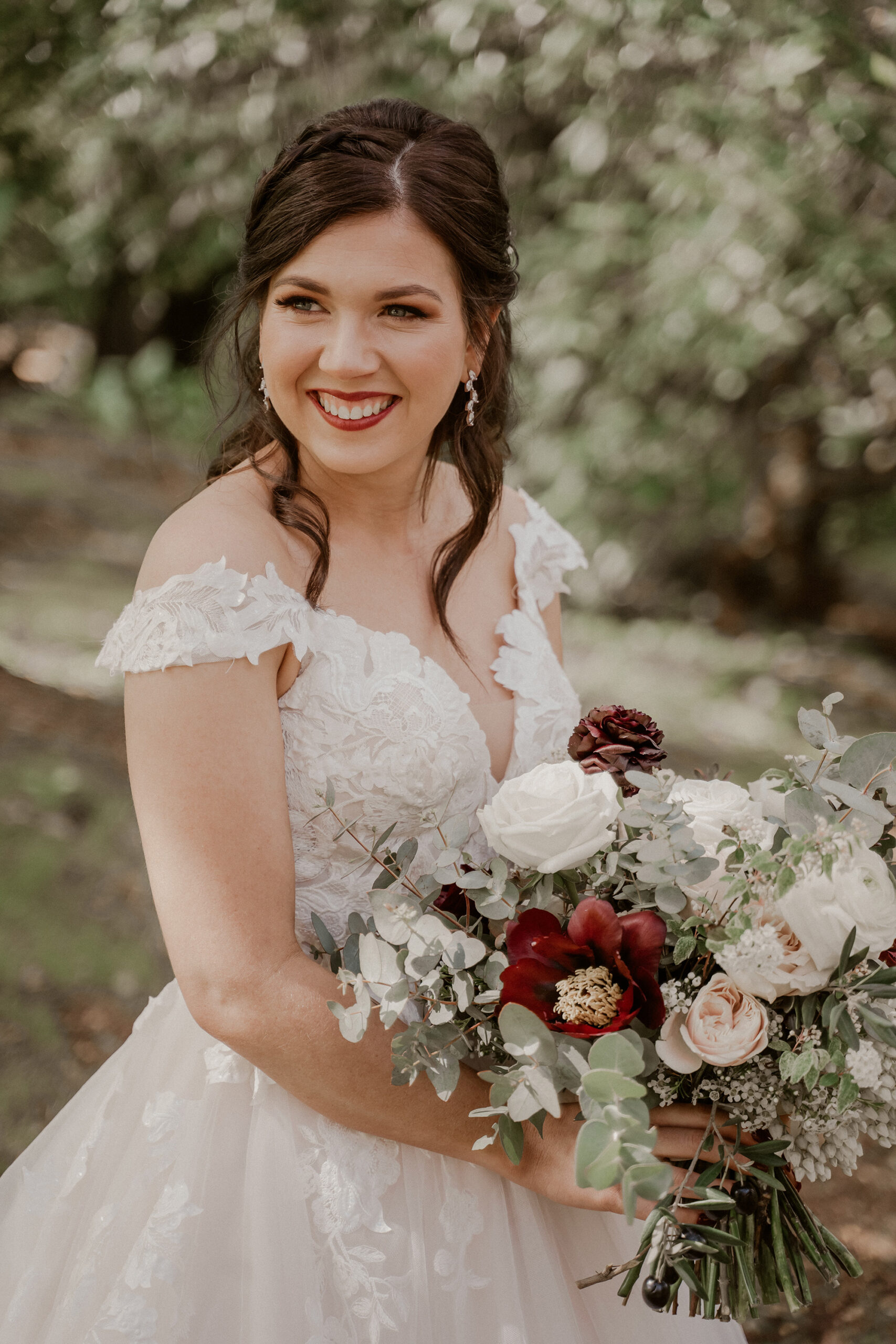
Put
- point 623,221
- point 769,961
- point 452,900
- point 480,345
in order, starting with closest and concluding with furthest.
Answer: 1. point 769,961
2. point 452,900
3. point 480,345
4. point 623,221

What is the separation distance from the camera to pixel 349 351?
5.34ft

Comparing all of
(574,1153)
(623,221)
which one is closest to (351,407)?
(574,1153)

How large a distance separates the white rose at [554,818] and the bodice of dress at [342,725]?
0.61 ft

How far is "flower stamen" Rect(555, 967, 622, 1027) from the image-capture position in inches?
48.4

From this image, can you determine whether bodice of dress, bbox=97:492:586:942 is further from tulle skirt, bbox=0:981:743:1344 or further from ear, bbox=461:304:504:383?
ear, bbox=461:304:504:383

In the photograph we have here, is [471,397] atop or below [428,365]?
below

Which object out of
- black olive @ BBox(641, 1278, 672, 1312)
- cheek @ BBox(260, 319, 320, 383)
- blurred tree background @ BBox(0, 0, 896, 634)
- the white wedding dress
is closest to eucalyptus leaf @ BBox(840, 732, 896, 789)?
the white wedding dress

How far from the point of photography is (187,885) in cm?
148

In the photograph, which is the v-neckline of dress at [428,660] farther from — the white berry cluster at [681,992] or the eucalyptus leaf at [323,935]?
the white berry cluster at [681,992]

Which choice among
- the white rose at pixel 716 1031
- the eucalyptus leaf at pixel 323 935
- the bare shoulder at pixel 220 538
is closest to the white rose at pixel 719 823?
the white rose at pixel 716 1031

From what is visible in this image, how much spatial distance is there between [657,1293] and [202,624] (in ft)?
3.25

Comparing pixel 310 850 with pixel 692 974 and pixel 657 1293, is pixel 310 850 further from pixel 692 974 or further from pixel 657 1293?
pixel 657 1293

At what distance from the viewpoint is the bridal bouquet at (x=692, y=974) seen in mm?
1222

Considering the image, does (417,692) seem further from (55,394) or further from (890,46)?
(55,394)
